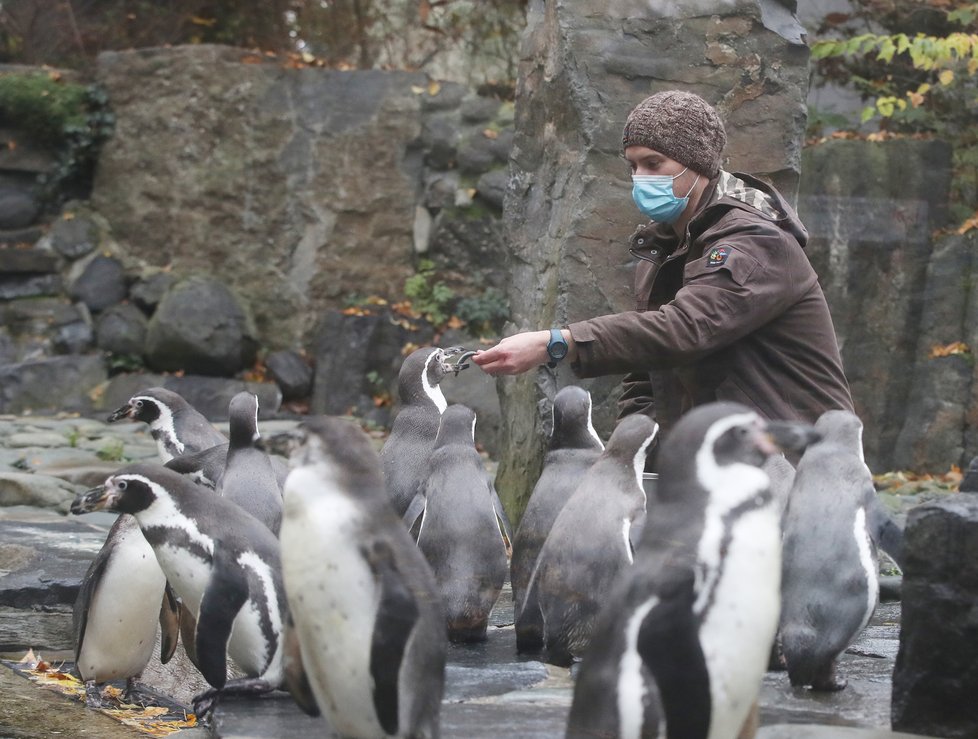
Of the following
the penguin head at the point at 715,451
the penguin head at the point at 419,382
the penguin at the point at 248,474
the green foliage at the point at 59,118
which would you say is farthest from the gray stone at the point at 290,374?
the penguin head at the point at 715,451

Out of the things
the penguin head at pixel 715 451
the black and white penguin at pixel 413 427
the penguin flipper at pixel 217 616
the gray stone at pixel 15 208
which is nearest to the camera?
the penguin head at pixel 715 451

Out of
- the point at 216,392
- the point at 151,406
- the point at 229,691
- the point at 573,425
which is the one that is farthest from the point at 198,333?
the point at 229,691

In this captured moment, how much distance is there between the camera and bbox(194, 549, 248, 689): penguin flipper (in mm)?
3752

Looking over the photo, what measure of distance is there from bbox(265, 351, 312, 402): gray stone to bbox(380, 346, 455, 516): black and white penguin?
601 cm

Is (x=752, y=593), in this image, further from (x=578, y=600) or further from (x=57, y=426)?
(x=57, y=426)

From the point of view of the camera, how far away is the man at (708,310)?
4.07m

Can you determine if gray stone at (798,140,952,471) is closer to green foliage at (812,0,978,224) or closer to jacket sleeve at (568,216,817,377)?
green foliage at (812,0,978,224)

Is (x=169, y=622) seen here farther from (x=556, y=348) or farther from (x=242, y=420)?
(x=556, y=348)

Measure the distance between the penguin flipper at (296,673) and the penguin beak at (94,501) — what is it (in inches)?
40.7

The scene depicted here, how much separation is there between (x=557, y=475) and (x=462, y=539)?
1.51 ft

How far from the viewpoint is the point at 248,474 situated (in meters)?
4.89

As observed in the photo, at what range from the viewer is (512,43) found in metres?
13.2

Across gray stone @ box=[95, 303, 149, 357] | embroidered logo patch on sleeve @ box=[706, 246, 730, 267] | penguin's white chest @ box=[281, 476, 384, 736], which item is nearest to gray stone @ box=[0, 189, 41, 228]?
gray stone @ box=[95, 303, 149, 357]

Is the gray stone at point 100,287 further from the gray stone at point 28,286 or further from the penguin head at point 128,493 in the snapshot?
the penguin head at point 128,493
